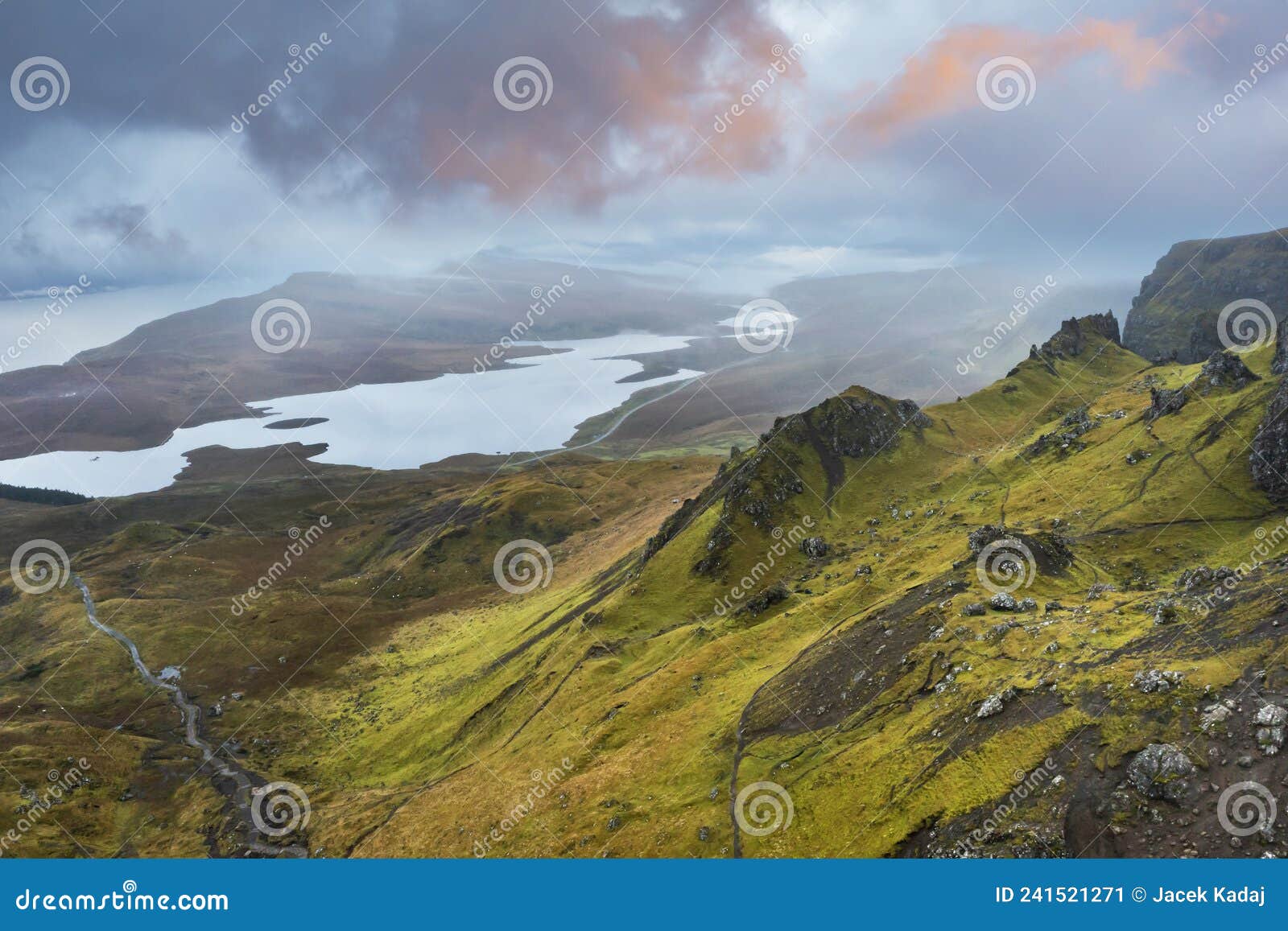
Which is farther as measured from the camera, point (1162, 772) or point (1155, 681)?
point (1155, 681)

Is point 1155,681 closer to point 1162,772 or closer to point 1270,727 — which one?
point 1270,727

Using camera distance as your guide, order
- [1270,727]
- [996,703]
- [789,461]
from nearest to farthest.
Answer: [1270,727]
[996,703]
[789,461]

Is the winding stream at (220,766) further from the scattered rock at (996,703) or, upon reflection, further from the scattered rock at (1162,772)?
the scattered rock at (1162,772)

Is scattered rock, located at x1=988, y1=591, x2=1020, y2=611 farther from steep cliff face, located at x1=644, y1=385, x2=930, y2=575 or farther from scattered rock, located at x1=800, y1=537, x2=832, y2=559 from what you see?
steep cliff face, located at x1=644, y1=385, x2=930, y2=575

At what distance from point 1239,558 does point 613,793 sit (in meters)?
62.5

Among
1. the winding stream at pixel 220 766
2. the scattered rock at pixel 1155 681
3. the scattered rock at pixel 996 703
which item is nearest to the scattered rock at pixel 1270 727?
the scattered rock at pixel 1155 681

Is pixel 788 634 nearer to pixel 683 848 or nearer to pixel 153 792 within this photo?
pixel 683 848

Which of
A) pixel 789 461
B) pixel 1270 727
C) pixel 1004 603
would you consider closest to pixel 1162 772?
pixel 1270 727

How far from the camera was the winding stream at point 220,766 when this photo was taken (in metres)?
84.0

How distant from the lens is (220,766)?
107500mm

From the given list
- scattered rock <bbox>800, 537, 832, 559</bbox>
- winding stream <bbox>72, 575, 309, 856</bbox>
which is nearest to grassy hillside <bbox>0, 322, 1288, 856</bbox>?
scattered rock <bbox>800, 537, 832, 559</bbox>

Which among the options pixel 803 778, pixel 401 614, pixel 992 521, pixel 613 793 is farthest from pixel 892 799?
pixel 401 614

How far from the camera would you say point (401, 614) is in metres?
163

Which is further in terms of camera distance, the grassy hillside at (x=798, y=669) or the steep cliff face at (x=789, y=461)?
the steep cliff face at (x=789, y=461)
